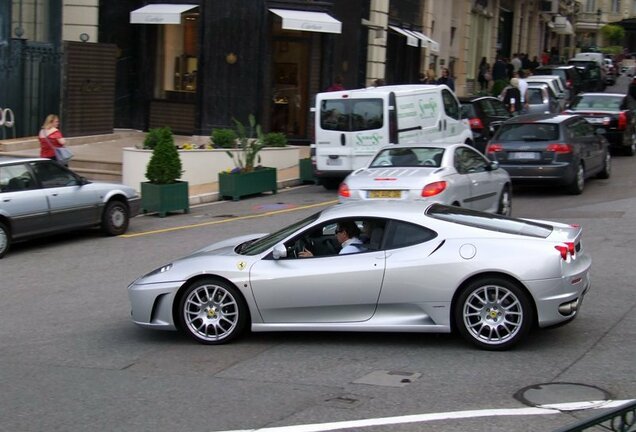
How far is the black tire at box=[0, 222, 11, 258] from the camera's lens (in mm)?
14680

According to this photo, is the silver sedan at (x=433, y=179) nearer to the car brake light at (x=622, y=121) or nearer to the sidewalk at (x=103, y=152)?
the sidewalk at (x=103, y=152)

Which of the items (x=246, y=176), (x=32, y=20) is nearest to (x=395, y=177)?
(x=246, y=176)

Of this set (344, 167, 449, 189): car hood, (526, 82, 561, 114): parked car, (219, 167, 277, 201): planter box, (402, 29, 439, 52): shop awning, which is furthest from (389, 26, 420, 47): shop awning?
(344, 167, 449, 189): car hood

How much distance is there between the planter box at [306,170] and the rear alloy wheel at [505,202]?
690 cm

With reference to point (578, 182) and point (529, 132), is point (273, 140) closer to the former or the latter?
point (529, 132)

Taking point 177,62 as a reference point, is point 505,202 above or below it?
below

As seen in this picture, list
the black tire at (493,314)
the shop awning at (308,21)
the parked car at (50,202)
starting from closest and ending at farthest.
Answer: the black tire at (493,314) → the parked car at (50,202) → the shop awning at (308,21)

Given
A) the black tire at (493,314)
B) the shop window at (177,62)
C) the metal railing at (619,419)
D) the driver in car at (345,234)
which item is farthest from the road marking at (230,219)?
the metal railing at (619,419)

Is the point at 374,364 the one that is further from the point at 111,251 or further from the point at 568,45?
the point at 568,45

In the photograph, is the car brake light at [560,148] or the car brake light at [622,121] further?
the car brake light at [622,121]

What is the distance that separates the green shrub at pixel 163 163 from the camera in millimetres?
18422

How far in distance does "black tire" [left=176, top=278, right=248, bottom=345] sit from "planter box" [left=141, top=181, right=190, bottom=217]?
9.14 meters

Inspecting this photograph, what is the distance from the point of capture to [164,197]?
18297 mm

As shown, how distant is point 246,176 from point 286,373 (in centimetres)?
1248
